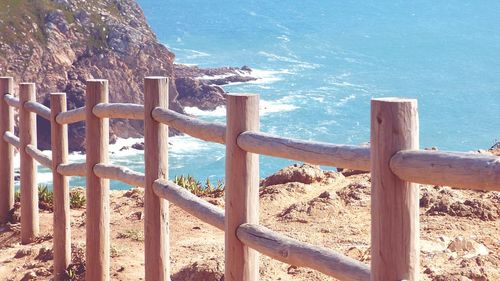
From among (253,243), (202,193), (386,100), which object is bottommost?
(202,193)

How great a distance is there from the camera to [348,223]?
7.13 metres

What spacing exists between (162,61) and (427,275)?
158 feet

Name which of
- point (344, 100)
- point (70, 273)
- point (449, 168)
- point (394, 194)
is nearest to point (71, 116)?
point (70, 273)

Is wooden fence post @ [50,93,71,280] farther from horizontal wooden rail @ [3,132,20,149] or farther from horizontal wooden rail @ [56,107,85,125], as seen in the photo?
horizontal wooden rail @ [3,132,20,149]

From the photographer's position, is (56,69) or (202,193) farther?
(56,69)

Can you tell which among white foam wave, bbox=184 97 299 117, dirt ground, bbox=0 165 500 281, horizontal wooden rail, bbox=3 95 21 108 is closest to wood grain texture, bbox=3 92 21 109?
horizontal wooden rail, bbox=3 95 21 108

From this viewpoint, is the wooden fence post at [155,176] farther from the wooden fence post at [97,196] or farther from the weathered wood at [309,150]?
the weathered wood at [309,150]

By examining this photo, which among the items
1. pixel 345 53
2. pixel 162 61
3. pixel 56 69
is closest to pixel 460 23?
pixel 345 53

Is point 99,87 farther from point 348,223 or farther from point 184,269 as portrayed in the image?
point 348,223

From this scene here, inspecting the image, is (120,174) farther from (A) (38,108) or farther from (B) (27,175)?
(B) (27,175)

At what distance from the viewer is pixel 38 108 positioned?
25.7 ft

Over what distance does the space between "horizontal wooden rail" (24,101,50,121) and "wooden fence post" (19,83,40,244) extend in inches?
3.9

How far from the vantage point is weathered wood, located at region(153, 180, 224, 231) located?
Answer: 4.24 m

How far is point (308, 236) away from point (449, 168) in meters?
4.27
